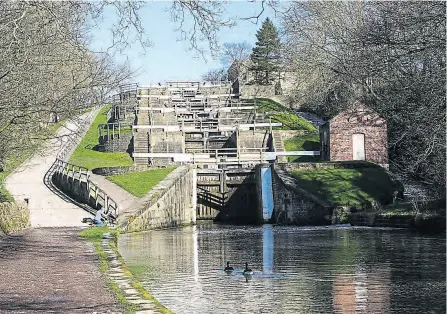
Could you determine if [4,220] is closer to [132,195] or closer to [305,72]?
[132,195]

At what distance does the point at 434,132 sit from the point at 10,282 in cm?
1037

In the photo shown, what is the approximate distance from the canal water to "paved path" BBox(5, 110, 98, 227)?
2868 millimetres

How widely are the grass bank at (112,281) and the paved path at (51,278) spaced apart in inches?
5.3

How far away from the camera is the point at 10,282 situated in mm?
12961

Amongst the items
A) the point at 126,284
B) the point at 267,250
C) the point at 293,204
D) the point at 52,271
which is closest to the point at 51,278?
the point at 52,271

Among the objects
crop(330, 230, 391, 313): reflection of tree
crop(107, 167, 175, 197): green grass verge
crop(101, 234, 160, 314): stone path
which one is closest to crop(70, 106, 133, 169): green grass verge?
crop(107, 167, 175, 197): green grass verge

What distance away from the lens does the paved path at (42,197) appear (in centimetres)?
2783

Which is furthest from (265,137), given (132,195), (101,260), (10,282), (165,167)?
(10,282)

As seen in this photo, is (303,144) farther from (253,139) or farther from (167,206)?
(167,206)

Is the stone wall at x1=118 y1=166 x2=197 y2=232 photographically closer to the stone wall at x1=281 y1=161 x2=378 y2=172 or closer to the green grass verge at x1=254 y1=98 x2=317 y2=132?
the stone wall at x1=281 y1=161 x2=378 y2=172

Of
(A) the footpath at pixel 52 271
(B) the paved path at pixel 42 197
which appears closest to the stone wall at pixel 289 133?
(B) the paved path at pixel 42 197

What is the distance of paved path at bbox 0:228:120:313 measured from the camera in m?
10.6

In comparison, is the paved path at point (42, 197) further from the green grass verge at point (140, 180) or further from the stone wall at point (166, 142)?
the stone wall at point (166, 142)

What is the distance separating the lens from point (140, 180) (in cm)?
3769
